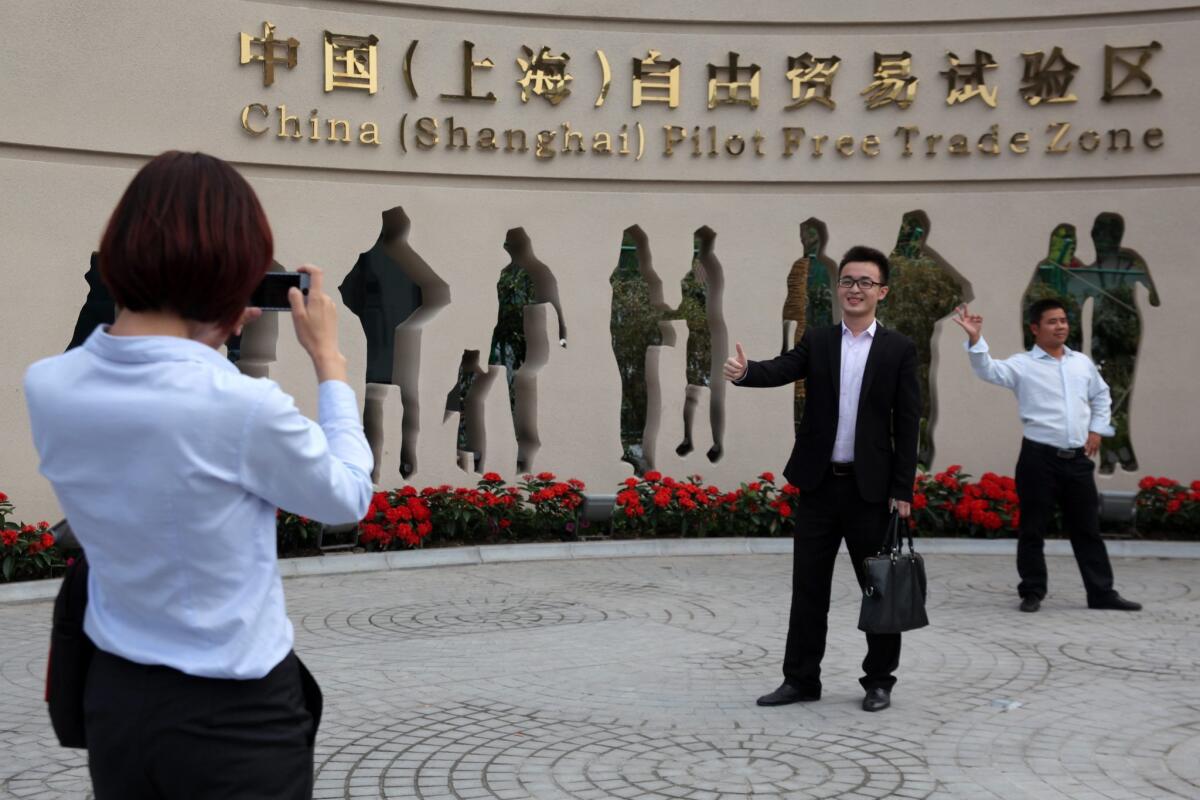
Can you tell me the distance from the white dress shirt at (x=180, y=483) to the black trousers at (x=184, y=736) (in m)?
0.03

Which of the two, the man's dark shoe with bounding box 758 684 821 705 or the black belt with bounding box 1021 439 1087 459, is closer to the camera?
the man's dark shoe with bounding box 758 684 821 705

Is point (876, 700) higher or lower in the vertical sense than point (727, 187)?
lower

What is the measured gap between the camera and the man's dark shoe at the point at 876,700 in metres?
5.65

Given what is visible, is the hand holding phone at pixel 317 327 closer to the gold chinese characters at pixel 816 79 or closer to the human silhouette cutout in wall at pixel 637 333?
the gold chinese characters at pixel 816 79

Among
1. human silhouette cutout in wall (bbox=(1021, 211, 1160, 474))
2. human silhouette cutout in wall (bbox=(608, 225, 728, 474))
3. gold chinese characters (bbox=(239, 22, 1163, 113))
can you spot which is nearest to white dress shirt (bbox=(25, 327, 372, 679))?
gold chinese characters (bbox=(239, 22, 1163, 113))

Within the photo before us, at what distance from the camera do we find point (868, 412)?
5688 mm

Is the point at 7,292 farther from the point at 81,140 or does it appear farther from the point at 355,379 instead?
the point at 355,379

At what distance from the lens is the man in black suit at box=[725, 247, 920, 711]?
566cm

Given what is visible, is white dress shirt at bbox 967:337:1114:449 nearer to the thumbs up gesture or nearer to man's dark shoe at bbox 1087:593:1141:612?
man's dark shoe at bbox 1087:593:1141:612

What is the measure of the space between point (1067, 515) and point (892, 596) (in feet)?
10.9

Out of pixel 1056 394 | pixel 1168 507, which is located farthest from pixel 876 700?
pixel 1168 507

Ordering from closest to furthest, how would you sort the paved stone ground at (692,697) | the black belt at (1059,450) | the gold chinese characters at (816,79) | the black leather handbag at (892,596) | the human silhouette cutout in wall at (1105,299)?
1. the paved stone ground at (692,697)
2. the black leather handbag at (892,596)
3. the black belt at (1059,450)
4. the gold chinese characters at (816,79)
5. the human silhouette cutout in wall at (1105,299)

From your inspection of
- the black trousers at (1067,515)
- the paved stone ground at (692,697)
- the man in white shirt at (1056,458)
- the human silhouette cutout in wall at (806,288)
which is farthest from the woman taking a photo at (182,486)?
the black trousers at (1067,515)

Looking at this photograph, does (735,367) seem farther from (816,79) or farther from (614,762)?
(816,79)
